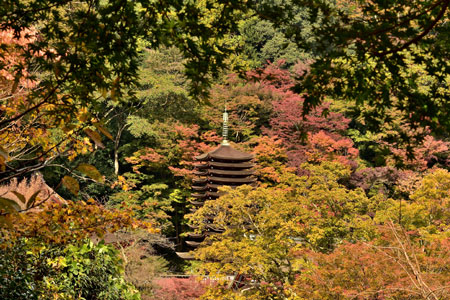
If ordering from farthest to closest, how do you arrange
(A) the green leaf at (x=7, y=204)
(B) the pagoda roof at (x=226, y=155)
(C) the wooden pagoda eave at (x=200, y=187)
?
(C) the wooden pagoda eave at (x=200, y=187), (B) the pagoda roof at (x=226, y=155), (A) the green leaf at (x=7, y=204)

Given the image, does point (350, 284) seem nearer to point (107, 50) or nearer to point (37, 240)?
point (37, 240)

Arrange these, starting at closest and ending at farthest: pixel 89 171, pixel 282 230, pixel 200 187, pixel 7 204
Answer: pixel 7 204 < pixel 89 171 < pixel 282 230 < pixel 200 187

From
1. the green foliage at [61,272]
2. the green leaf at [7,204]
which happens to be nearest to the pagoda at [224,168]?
the green foliage at [61,272]

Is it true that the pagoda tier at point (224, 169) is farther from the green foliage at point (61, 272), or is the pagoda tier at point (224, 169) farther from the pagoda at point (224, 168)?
the green foliage at point (61, 272)

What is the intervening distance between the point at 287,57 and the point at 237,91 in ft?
16.0

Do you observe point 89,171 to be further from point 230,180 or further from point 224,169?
point 224,169

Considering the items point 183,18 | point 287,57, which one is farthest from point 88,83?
point 287,57

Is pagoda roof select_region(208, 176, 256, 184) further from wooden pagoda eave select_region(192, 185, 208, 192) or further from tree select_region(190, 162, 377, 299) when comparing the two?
tree select_region(190, 162, 377, 299)

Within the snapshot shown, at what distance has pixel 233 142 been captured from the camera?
760 inches

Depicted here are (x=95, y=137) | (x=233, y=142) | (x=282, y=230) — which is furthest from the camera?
(x=233, y=142)

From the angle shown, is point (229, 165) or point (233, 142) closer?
point (229, 165)

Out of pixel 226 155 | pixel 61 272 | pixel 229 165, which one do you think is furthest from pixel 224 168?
pixel 61 272

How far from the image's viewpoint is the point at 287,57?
23641 millimetres

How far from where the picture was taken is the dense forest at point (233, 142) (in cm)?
209
